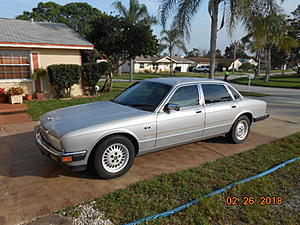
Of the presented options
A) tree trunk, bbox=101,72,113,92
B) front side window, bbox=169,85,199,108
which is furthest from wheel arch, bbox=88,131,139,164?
tree trunk, bbox=101,72,113,92

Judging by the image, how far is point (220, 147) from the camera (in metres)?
5.25

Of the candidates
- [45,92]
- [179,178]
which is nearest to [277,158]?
[179,178]

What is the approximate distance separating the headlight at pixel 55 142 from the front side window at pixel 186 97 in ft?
6.59

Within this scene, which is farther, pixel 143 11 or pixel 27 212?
pixel 143 11

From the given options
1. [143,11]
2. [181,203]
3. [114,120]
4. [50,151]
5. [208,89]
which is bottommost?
[181,203]

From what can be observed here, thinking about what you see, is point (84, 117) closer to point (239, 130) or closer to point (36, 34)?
point (239, 130)

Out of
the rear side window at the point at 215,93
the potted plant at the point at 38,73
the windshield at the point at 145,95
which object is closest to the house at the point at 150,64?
the potted plant at the point at 38,73

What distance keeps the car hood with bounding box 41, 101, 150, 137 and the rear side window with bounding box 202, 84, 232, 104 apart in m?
1.57

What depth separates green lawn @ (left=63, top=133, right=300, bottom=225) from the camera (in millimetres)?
2830

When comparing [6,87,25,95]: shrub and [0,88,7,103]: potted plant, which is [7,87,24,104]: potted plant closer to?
[6,87,25,95]: shrub

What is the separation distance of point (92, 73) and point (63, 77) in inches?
72.1

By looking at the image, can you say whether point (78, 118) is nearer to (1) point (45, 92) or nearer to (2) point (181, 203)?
(2) point (181, 203)

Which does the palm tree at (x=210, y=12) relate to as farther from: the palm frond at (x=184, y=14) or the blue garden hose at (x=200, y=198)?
the blue garden hose at (x=200, y=198)

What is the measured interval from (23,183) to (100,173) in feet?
3.91
